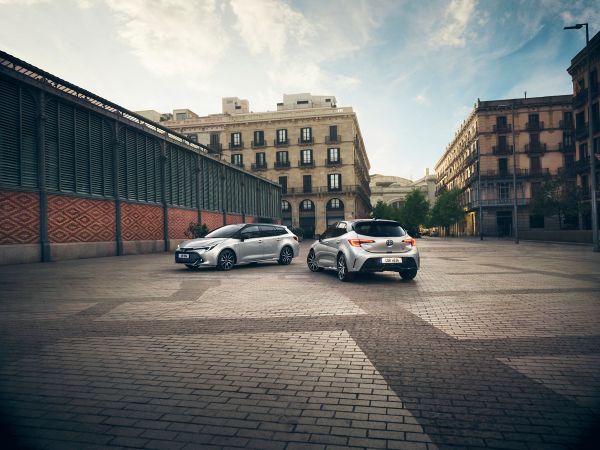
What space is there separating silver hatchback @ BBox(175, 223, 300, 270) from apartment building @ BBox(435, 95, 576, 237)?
43.6m

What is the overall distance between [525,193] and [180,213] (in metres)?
45.8

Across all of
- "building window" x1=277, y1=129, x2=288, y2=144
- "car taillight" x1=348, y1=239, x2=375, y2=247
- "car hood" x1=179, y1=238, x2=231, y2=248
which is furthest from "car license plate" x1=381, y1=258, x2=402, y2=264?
"building window" x1=277, y1=129, x2=288, y2=144

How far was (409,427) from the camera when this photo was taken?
8.25 ft

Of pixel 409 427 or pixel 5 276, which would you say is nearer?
pixel 409 427

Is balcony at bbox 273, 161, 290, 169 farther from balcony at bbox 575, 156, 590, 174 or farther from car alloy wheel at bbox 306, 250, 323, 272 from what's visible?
car alloy wheel at bbox 306, 250, 323, 272

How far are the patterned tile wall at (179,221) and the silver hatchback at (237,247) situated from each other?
483 inches

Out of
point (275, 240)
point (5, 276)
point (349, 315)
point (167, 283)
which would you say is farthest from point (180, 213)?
point (349, 315)

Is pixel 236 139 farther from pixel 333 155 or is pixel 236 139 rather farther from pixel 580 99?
pixel 580 99

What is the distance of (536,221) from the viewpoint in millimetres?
52281

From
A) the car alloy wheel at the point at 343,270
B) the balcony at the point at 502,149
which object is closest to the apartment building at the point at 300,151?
the balcony at the point at 502,149

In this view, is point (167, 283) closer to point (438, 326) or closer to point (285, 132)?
point (438, 326)

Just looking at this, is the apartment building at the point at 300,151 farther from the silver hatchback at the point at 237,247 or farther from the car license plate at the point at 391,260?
the car license plate at the point at 391,260

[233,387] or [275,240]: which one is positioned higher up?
[275,240]

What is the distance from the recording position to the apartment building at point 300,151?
191 feet
